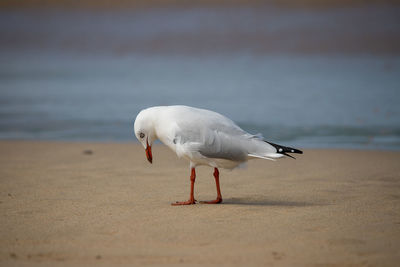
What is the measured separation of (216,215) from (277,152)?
95 centimetres

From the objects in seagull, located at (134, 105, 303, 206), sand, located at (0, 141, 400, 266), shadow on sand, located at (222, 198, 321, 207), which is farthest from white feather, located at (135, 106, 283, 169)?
sand, located at (0, 141, 400, 266)

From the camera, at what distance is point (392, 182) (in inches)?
283

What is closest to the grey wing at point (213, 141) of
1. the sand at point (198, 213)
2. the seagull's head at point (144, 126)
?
the seagull's head at point (144, 126)

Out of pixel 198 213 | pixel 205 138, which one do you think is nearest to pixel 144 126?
pixel 205 138

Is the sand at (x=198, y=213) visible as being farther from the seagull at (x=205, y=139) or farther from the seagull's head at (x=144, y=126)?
the seagull's head at (x=144, y=126)

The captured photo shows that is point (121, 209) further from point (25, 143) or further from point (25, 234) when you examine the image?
point (25, 143)

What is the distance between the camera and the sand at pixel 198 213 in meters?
4.43

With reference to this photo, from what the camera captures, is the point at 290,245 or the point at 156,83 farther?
the point at 156,83

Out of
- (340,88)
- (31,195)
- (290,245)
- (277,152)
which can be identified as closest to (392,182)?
(277,152)

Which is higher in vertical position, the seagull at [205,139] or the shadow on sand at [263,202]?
the seagull at [205,139]

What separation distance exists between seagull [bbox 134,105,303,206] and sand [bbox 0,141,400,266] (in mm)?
485

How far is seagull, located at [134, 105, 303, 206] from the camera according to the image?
6.02 m

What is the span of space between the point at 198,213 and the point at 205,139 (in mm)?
759

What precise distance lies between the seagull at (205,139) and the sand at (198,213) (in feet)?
1.59
